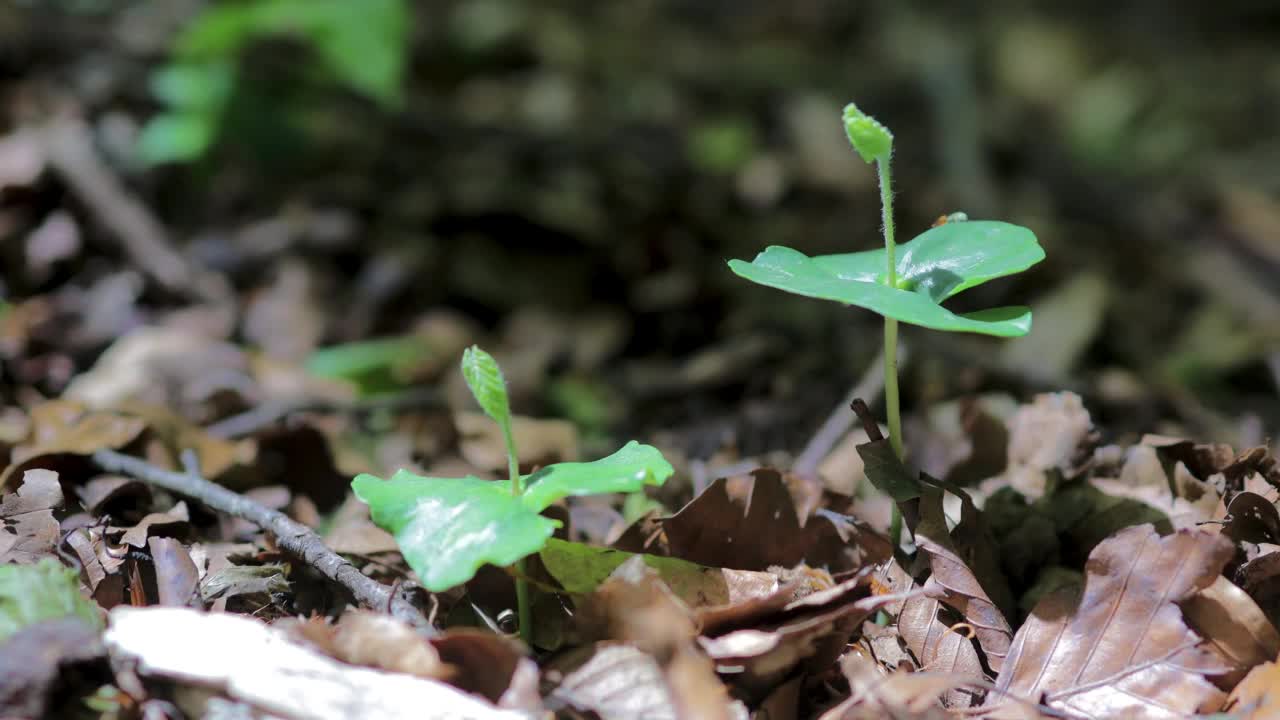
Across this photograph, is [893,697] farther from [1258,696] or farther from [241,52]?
[241,52]

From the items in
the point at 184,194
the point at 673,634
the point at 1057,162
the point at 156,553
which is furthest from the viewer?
the point at 1057,162

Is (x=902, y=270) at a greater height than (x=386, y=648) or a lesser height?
greater

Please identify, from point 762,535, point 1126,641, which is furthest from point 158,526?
point 1126,641

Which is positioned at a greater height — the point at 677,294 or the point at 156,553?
Result: the point at 156,553

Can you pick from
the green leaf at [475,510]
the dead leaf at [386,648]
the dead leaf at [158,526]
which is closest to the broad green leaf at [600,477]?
the green leaf at [475,510]

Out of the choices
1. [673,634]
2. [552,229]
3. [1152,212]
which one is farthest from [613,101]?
[673,634]

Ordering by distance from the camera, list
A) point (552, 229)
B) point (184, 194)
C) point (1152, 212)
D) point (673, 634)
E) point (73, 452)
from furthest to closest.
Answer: point (1152, 212) → point (552, 229) → point (184, 194) → point (73, 452) → point (673, 634)

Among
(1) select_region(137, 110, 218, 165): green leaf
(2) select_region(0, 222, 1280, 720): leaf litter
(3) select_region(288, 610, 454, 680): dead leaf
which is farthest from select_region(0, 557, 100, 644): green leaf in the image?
(1) select_region(137, 110, 218, 165): green leaf

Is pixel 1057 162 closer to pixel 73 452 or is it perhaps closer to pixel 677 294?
pixel 677 294
